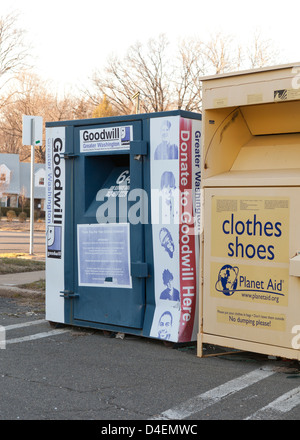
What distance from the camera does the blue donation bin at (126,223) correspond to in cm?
587

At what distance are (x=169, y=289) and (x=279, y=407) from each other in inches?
76.2

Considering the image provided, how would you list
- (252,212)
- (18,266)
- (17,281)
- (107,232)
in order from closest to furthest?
(252,212), (107,232), (17,281), (18,266)

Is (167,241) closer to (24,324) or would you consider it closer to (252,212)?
(252,212)

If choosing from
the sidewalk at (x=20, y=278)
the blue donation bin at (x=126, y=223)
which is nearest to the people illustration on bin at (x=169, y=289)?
the blue donation bin at (x=126, y=223)

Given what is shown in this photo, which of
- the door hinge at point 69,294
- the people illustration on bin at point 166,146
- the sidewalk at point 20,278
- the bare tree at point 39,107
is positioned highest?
the bare tree at point 39,107

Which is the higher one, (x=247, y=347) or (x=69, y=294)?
(x=69, y=294)

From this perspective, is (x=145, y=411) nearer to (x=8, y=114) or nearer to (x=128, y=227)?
(x=128, y=227)

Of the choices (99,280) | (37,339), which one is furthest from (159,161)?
(37,339)

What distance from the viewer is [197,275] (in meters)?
5.95

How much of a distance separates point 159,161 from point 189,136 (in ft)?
1.22

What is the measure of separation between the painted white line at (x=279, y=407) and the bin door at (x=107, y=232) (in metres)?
1.97

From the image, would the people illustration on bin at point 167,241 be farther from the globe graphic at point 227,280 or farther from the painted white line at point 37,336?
the painted white line at point 37,336

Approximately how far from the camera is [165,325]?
5898 mm

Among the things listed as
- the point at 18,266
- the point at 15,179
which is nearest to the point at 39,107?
the point at 15,179
